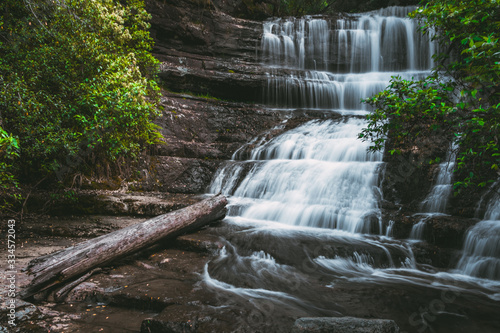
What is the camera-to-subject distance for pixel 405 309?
3.32 meters

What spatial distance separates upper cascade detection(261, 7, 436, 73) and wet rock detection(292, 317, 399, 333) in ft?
50.0

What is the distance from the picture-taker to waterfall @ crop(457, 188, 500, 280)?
429cm

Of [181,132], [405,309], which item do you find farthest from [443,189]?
[181,132]

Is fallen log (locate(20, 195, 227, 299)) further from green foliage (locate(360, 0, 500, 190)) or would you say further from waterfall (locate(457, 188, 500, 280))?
waterfall (locate(457, 188, 500, 280))

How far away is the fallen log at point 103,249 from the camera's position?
11.1ft

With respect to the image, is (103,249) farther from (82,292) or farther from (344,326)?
(344,326)

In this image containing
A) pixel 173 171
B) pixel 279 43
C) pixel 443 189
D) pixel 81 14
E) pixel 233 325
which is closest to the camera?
pixel 233 325

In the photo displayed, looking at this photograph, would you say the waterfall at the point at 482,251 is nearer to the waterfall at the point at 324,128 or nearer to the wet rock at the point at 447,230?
the wet rock at the point at 447,230

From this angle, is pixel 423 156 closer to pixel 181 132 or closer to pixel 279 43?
pixel 181 132

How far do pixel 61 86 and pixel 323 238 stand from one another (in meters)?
6.74

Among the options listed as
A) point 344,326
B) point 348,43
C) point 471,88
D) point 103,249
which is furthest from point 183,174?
point 348,43

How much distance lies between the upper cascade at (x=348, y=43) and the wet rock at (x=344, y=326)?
15.3m

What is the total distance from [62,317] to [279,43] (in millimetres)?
16356

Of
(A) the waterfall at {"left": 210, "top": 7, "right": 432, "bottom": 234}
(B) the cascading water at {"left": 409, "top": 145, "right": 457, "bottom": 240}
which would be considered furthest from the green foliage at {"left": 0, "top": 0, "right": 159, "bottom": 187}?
(B) the cascading water at {"left": 409, "top": 145, "right": 457, "bottom": 240}
